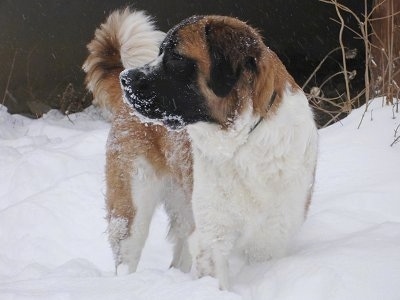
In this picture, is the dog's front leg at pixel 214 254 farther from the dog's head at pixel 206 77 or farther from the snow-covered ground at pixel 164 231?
the dog's head at pixel 206 77

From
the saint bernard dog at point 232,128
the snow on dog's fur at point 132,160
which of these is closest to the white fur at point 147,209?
the snow on dog's fur at point 132,160

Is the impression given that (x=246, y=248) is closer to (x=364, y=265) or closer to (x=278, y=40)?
(x=364, y=265)

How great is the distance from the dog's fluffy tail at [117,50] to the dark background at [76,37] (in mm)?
4722

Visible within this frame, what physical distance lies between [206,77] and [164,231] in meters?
2.05

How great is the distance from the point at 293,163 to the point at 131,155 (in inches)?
44.8

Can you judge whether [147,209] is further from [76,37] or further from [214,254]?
[76,37]

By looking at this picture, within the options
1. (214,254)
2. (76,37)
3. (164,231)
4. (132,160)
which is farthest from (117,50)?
(76,37)

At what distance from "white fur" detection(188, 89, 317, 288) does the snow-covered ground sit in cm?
16

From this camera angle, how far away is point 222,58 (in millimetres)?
2979

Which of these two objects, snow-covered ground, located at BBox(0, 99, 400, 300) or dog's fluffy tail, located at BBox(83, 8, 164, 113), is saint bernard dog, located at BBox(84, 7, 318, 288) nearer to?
snow-covered ground, located at BBox(0, 99, 400, 300)

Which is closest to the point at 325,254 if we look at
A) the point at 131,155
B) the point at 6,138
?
the point at 131,155

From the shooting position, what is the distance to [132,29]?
4074mm

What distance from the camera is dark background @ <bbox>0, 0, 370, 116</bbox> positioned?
906 cm

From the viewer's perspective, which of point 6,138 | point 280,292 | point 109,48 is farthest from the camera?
point 6,138
